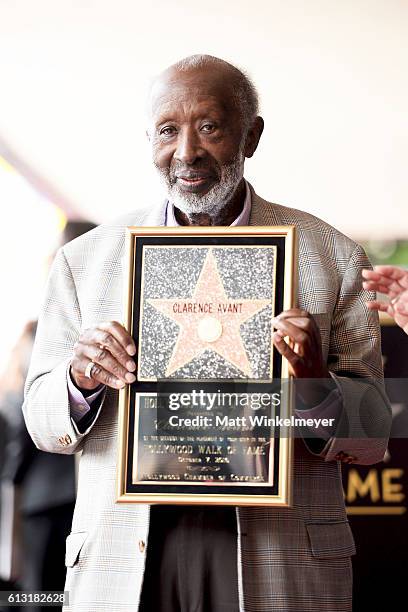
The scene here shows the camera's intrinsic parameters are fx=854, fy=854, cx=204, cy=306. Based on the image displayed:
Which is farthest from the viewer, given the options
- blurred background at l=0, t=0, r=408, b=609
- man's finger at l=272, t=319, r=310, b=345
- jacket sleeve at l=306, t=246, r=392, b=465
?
blurred background at l=0, t=0, r=408, b=609

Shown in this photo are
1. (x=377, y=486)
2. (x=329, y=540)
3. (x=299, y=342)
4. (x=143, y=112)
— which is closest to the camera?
(x=299, y=342)

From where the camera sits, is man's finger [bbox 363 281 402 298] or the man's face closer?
Result: man's finger [bbox 363 281 402 298]

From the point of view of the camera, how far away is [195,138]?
1650mm

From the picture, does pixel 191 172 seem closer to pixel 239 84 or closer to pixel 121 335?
pixel 239 84

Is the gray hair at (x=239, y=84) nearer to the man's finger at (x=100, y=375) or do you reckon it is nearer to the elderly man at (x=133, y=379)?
the elderly man at (x=133, y=379)

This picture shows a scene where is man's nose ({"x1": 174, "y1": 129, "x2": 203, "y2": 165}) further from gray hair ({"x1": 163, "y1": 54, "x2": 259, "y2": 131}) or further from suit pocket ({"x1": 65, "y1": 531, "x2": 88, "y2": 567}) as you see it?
suit pocket ({"x1": 65, "y1": 531, "x2": 88, "y2": 567})

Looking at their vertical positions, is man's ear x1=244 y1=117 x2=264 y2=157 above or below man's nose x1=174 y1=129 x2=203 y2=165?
above

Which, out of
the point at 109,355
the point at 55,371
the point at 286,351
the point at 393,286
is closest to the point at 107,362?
the point at 109,355

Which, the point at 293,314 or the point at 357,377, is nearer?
the point at 293,314

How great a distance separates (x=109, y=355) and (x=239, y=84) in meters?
0.64

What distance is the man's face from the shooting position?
1653 millimetres

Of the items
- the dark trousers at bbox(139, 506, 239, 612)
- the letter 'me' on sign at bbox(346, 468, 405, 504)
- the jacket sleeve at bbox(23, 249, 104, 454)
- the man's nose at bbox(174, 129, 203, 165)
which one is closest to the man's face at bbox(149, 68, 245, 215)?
the man's nose at bbox(174, 129, 203, 165)

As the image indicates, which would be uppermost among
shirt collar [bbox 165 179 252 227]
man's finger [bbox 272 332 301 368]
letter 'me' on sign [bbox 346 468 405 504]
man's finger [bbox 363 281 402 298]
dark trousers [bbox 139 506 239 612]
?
shirt collar [bbox 165 179 252 227]

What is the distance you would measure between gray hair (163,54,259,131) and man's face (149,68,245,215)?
0.02 metres
